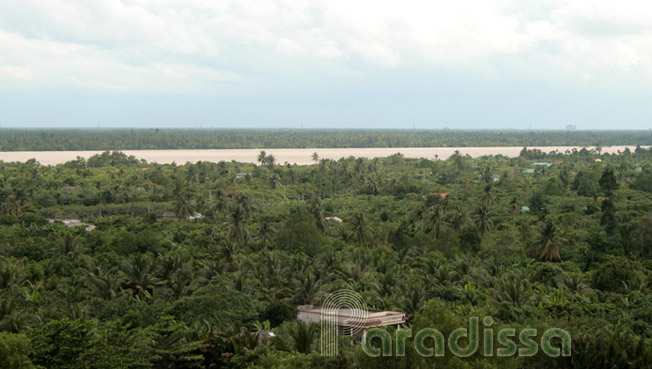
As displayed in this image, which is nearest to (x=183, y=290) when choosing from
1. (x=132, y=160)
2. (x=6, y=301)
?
(x=6, y=301)

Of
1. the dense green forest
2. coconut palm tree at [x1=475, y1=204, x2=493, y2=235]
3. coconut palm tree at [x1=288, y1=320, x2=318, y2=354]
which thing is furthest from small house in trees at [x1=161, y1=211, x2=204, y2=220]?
coconut palm tree at [x1=288, y1=320, x2=318, y2=354]

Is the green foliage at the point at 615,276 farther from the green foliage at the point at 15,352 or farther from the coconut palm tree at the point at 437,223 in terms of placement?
the green foliage at the point at 15,352

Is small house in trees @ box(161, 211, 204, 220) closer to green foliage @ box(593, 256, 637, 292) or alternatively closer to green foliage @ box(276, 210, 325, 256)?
green foliage @ box(276, 210, 325, 256)

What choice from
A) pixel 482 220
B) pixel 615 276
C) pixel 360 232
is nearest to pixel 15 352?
pixel 615 276

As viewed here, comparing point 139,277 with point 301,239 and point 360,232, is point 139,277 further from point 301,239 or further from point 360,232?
point 360,232

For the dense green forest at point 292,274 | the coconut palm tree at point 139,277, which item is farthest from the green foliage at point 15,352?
the coconut palm tree at point 139,277

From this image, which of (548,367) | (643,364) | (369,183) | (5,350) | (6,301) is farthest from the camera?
(369,183)

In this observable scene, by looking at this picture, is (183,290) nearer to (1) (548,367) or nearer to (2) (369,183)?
(1) (548,367)
